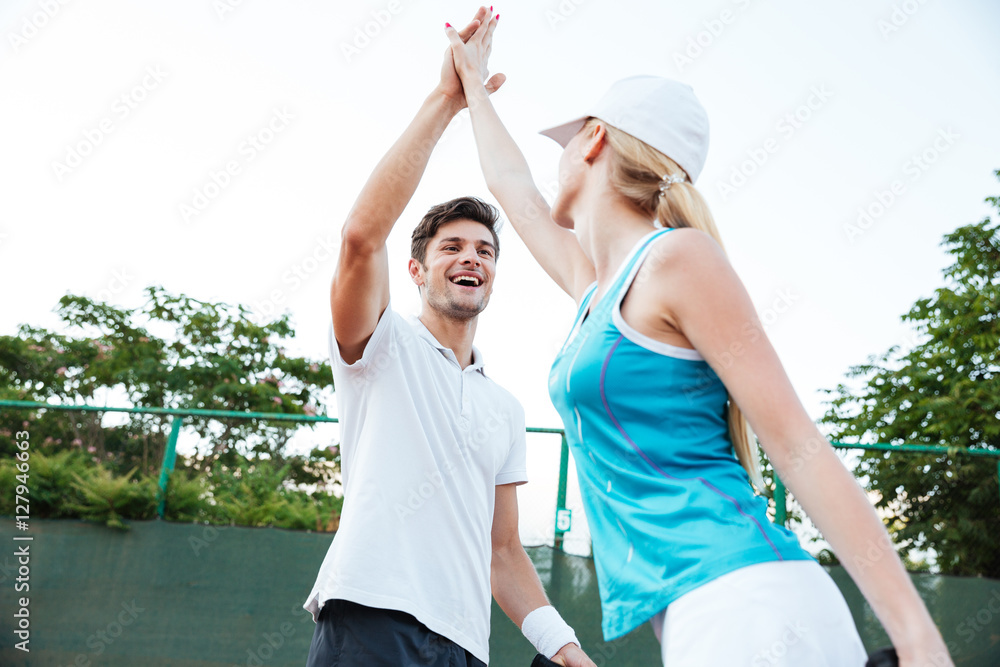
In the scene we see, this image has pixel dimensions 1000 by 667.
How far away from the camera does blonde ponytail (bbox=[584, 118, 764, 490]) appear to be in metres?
1.24

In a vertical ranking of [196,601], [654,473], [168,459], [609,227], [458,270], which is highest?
[458,270]

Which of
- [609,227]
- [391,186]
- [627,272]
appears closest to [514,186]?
[391,186]

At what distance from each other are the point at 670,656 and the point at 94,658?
5145 mm

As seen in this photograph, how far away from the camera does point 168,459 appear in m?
5.33

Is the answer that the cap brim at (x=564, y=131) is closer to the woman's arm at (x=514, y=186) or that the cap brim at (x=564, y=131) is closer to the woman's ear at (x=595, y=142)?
the woman's ear at (x=595, y=142)

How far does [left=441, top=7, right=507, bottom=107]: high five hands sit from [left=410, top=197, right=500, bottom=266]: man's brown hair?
738 mm

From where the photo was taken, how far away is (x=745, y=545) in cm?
105

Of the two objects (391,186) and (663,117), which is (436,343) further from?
(663,117)

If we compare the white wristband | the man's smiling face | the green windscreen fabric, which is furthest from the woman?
the green windscreen fabric

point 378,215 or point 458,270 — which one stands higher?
point 458,270

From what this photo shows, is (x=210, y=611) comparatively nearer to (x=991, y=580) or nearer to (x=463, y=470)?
(x=463, y=470)

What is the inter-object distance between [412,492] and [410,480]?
3 centimetres

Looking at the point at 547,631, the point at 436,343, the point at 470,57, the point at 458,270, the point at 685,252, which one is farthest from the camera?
the point at 458,270

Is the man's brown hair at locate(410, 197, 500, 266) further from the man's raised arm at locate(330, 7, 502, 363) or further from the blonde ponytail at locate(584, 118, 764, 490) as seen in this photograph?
the blonde ponytail at locate(584, 118, 764, 490)
